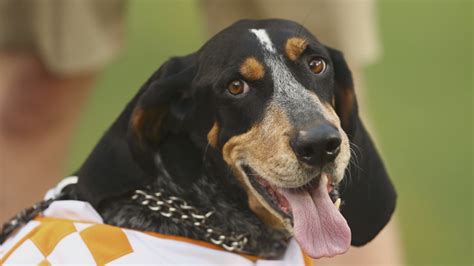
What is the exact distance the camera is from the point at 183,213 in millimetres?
3885

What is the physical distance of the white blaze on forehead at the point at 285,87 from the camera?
136 inches

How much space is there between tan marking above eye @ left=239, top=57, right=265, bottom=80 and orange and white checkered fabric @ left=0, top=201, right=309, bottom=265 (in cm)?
77

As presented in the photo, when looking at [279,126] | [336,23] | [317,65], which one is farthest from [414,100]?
[279,126]

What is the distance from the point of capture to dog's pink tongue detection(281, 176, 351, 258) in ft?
11.0

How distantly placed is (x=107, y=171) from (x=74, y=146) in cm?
387

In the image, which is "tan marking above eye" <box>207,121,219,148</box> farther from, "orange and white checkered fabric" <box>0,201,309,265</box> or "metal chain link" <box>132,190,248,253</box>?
"orange and white checkered fabric" <box>0,201,309,265</box>

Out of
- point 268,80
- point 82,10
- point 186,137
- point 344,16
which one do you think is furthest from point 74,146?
point 268,80

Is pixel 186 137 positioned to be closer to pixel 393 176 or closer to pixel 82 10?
pixel 82 10

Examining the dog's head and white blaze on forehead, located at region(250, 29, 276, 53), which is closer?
the dog's head

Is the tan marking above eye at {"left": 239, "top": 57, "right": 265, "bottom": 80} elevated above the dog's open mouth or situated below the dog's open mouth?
above

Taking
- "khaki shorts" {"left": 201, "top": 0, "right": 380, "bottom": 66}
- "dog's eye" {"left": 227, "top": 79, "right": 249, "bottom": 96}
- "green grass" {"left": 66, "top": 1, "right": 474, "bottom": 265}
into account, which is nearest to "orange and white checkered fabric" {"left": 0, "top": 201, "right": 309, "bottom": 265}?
"dog's eye" {"left": 227, "top": 79, "right": 249, "bottom": 96}

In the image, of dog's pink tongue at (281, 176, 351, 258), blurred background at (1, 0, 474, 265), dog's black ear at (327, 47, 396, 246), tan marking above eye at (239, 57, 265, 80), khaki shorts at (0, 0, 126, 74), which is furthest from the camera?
blurred background at (1, 0, 474, 265)

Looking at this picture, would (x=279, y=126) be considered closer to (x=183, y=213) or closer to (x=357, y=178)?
(x=357, y=178)

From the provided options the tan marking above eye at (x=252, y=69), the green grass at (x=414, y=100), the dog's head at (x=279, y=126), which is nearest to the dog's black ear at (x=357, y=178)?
the dog's head at (x=279, y=126)
